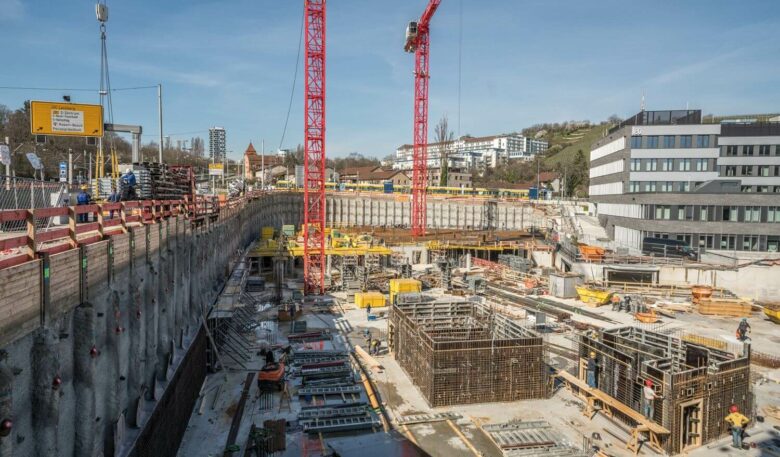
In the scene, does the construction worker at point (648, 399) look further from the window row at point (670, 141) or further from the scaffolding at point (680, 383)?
the window row at point (670, 141)

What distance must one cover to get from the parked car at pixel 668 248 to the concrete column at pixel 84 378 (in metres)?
36.2

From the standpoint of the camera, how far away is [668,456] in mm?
11680

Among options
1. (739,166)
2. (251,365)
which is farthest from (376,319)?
(739,166)

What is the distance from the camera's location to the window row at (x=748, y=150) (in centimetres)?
4081

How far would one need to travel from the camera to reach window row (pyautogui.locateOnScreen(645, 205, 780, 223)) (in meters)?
35.8

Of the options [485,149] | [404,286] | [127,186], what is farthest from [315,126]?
[485,149]

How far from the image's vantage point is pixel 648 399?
12070 millimetres

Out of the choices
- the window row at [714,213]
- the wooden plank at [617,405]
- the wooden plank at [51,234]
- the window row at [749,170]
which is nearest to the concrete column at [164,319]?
the wooden plank at [51,234]

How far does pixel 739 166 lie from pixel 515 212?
2797cm

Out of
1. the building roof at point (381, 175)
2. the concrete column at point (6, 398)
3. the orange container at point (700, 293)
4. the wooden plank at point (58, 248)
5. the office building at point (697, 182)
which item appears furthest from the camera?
the building roof at point (381, 175)

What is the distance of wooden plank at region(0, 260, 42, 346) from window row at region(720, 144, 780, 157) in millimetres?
48707

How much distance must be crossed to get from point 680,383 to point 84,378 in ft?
41.7

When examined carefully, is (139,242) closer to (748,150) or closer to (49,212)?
(49,212)

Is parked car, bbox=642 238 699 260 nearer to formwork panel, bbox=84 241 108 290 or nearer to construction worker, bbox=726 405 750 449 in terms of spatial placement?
construction worker, bbox=726 405 750 449
